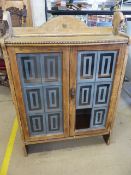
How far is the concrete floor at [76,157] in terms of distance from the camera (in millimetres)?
1524

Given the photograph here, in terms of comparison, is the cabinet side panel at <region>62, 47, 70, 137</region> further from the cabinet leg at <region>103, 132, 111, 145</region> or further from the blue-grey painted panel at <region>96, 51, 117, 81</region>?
the cabinet leg at <region>103, 132, 111, 145</region>

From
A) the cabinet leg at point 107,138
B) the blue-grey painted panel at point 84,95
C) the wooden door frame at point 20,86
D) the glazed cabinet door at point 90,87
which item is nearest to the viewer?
the wooden door frame at point 20,86

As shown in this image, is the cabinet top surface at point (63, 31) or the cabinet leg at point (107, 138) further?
the cabinet leg at point (107, 138)

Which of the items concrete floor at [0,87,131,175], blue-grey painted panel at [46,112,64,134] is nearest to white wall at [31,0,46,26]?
concrete floor at [0,87,131,175]

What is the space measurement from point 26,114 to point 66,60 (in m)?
0.57

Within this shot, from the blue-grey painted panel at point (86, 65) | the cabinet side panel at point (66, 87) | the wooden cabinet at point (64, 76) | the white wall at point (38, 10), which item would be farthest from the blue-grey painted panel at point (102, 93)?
the white wall at point (38, 10)

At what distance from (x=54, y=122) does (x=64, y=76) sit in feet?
1.53

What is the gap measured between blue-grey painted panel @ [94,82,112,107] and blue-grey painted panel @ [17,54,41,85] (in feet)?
1.59

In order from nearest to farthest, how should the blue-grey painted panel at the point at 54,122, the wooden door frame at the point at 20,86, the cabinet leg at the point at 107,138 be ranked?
the wooden door frame at the point at 20,86 → the blue-grey painted panel at the point at 54,122 → the cabinet leg at the point at 107,138

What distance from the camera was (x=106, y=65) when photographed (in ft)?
4.31

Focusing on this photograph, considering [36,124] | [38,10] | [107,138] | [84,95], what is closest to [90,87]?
[84,95]

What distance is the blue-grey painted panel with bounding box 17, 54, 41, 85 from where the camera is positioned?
1.19 meters

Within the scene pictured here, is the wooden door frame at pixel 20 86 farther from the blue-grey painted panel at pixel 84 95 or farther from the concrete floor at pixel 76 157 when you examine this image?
the concrete floor at pixel 76 157

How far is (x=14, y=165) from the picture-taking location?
5.15ft
